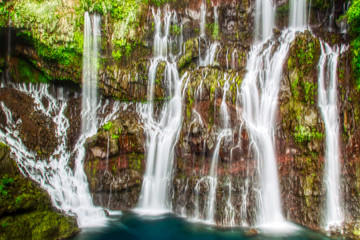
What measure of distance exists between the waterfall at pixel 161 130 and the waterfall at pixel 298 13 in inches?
279

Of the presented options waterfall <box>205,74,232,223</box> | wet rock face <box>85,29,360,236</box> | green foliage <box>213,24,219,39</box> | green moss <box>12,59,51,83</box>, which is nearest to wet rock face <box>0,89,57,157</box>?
green moss <box>12,59,51,83</box>

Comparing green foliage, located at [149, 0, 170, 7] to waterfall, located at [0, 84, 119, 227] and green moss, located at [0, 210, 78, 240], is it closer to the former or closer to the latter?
waterfall, located at [0, 84, 119, 227]

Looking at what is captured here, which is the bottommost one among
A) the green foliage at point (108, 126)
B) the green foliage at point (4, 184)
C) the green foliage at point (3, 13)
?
the green foliage at point (4, 184)

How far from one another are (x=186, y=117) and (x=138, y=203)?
4.59 m

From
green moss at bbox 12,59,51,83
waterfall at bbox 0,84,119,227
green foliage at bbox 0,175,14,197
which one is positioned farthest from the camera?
green moss at bbox 12,59,51,83

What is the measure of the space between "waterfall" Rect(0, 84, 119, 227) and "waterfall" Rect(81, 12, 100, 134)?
83cm

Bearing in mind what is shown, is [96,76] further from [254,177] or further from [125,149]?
[254,177]

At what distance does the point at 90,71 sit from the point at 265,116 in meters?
9.68

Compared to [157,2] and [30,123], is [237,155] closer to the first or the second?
[30,123]

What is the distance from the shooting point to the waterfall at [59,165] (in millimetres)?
10453

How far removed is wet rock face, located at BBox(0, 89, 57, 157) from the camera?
1237cm

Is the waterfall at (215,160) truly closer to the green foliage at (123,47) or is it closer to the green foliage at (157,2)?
the green foliage at (123,47)

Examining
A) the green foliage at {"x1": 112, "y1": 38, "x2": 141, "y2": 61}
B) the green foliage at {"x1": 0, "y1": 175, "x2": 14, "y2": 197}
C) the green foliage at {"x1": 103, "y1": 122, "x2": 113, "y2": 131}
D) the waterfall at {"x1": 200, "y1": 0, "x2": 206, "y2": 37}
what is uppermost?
the waterfall at {"x1": 200, "y1": 0, "x2": 206, "y2": 37}

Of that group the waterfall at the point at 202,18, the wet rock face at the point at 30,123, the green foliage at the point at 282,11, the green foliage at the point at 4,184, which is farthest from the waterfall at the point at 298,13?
the green foliage at the point at 4,184
